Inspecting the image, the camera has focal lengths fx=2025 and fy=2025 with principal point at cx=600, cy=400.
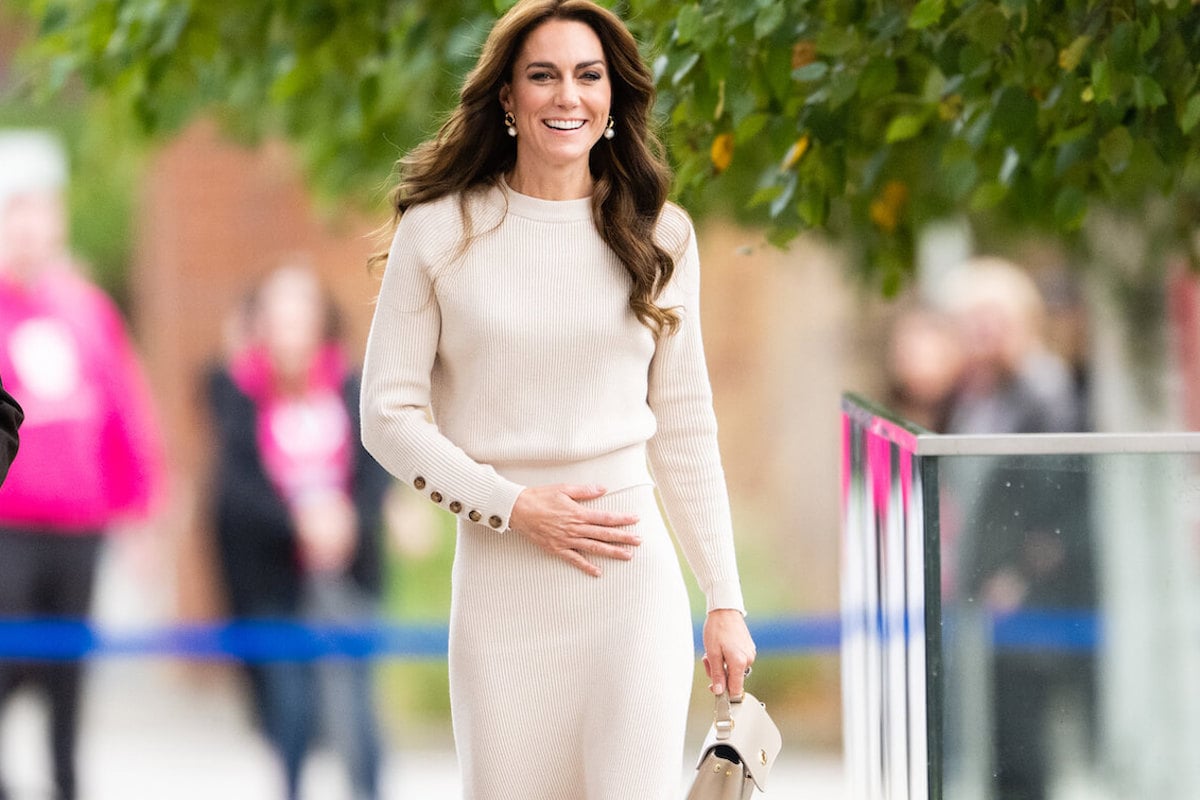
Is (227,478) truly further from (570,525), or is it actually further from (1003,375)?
(570,525)

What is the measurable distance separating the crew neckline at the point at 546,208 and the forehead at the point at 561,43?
206 millimetres

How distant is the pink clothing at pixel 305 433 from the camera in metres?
6.71

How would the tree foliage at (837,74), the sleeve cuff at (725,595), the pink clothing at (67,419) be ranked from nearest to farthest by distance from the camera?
the sleeve cuff at (725,595) → the tree foliage at (837,74) → the pink clothing at (67,419)

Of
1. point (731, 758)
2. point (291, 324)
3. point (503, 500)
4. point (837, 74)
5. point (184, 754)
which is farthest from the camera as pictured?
point (184, 754)

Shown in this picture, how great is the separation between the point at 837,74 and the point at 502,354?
1.25m

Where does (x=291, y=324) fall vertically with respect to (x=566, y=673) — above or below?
above

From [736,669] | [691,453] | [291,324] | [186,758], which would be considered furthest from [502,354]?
[186,758]

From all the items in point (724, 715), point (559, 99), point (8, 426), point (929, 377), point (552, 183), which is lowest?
point (724, 715)

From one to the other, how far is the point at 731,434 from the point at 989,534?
8052 mm

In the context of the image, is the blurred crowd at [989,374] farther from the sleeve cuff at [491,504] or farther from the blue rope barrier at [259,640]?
the sleeve cuff at [491,504]

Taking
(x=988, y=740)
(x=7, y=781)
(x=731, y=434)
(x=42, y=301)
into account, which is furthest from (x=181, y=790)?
(x=988, y=740)

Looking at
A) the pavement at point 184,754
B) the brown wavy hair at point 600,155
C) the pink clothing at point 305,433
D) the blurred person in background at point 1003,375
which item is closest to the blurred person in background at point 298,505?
the pink clothing at point 305,433

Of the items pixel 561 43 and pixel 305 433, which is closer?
pixel 561 43

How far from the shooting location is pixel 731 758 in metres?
3.06
